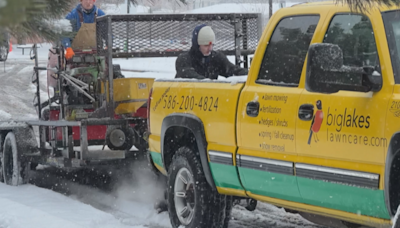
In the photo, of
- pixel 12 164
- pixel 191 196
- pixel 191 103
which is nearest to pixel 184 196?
pixel 191 196

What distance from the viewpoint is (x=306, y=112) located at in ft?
16.5

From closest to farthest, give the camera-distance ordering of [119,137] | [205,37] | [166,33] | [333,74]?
1. [333,74]
2. [205,37]
3. [119,137]
4. [166,33]

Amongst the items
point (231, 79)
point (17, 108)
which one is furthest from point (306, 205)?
point (17, 108)

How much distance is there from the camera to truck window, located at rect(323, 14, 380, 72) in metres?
4.82

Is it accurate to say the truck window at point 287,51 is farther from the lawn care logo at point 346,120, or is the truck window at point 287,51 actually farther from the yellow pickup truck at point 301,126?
the lawn care logo at point 346,120

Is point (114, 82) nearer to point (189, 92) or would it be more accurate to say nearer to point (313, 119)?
point (189, 92)

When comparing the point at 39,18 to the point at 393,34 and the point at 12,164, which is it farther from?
the point at 12,164

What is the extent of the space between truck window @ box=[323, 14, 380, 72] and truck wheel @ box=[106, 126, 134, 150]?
4.15 m

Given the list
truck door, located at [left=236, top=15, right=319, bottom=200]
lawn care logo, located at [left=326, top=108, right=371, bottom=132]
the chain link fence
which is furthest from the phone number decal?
the chain link fence

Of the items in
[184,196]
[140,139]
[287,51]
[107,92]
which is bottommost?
[184,196]

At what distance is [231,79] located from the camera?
6062 millimetres

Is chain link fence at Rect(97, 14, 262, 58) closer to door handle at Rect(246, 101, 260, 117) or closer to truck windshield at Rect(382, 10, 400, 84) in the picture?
door handle at Rect(246, 101, 260, 117)

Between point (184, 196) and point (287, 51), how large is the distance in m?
1.75

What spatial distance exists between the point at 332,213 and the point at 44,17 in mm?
2493
